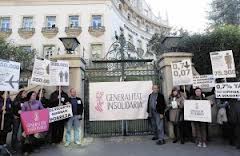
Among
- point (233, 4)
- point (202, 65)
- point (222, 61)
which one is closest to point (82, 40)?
point (233, 4)

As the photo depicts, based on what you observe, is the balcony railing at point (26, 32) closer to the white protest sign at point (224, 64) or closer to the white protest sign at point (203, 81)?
the white protest sign at point (203, 81)

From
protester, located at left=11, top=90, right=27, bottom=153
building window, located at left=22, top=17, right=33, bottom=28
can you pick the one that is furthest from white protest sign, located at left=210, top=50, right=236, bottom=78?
building window, located at left=22, top=17, right=33, bottom=28

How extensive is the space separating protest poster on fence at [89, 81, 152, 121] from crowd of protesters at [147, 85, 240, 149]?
677 mm

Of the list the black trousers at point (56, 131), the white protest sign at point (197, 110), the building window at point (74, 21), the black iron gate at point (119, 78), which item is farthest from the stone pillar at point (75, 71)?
the building window at point (74, 21)

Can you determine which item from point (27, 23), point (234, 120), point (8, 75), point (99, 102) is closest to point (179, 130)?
point (234, 120)

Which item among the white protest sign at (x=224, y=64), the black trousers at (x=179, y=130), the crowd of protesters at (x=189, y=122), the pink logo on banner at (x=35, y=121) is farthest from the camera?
the black trousers at (x=179, y=130)

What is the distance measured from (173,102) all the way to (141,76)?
2034mm

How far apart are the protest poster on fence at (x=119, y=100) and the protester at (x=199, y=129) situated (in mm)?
1861

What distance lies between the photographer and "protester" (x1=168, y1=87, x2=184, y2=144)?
8.75 metres

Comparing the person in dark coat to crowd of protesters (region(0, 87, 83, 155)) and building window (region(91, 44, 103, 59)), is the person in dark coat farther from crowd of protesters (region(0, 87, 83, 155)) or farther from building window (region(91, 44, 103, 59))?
building window (region(91, 44, 103, 59))

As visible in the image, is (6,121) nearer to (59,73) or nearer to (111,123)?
(59,73)

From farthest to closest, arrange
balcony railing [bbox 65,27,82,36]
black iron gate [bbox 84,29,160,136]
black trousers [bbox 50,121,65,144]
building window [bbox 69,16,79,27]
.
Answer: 1. building window [bbox 69,16,79,27]
2. balcony railing [bbox 65,27,82,36]
3. black iron gate [bbox 84,29,160,136]
4. black trousers [bbox 50,121,65,144]

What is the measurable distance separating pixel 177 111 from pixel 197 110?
2.06 feet

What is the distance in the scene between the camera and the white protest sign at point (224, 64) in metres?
8.69
